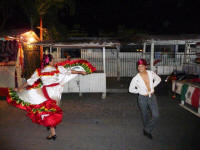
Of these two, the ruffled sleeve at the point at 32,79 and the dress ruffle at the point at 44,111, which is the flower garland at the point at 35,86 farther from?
the dress ruffle at the point at 44,111

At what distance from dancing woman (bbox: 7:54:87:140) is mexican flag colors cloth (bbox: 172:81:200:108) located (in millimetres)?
4204

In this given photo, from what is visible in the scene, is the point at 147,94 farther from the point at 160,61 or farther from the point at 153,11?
the point at 153,11

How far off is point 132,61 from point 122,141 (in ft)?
31.5

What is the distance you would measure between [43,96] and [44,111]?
373mm

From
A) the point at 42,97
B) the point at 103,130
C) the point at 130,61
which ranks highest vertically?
the point at 130,61

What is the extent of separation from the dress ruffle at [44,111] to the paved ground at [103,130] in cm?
46

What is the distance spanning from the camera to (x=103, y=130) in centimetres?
507

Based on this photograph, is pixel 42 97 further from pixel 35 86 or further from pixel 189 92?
pixel 189 92

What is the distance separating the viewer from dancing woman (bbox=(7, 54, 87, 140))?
4.46 metres

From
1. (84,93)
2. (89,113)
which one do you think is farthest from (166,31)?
(89,113)

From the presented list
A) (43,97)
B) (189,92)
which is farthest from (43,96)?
(189,92)

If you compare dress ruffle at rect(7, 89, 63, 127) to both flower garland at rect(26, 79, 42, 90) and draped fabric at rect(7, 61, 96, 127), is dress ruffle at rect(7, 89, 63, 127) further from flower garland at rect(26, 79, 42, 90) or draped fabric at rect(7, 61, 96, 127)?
flower garland at rect(26, 79, 42, 90)

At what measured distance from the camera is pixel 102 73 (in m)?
8.47

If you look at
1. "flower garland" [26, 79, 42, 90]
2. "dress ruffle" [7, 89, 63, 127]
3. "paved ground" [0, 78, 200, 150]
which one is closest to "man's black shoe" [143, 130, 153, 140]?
"paved ground" [0, 78, 200, 150]
